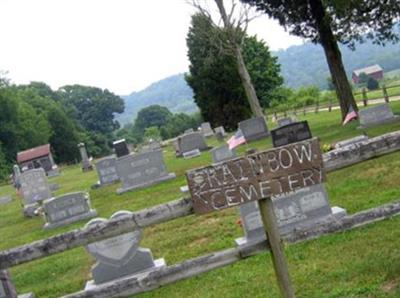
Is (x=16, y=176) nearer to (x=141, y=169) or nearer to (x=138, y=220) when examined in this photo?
(x=141, y=169)

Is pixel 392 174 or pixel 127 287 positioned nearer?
pixel 127 287

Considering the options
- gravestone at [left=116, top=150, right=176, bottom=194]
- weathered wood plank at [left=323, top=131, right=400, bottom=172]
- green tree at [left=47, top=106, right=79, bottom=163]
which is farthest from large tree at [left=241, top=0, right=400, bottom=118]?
green tree at [left=47, top=106, right=79, bottom=163]

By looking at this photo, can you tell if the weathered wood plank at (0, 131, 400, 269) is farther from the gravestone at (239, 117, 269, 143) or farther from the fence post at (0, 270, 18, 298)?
the gravestone at (239, 117, 269, 143)

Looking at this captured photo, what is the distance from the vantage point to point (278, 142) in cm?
1113

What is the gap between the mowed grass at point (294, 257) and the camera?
5.91m

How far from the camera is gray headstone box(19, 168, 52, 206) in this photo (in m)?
21.0

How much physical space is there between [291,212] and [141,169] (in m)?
11.3

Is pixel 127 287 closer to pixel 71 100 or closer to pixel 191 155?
pixel 191 155

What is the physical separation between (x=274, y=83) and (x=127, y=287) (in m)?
51.4

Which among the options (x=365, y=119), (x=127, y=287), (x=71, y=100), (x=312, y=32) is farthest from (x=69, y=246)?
(x=71, y=100)

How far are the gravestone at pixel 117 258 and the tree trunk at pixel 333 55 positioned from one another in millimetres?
16670

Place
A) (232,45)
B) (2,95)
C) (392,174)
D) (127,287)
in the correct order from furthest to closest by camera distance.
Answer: (2,95) < (232,45) < (392,174) < (127,287)

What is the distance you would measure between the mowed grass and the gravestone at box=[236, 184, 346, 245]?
1.82 ft

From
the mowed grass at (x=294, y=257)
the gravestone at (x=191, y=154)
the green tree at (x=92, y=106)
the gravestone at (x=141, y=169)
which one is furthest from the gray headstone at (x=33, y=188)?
the green tree at (x=92, y=106)
